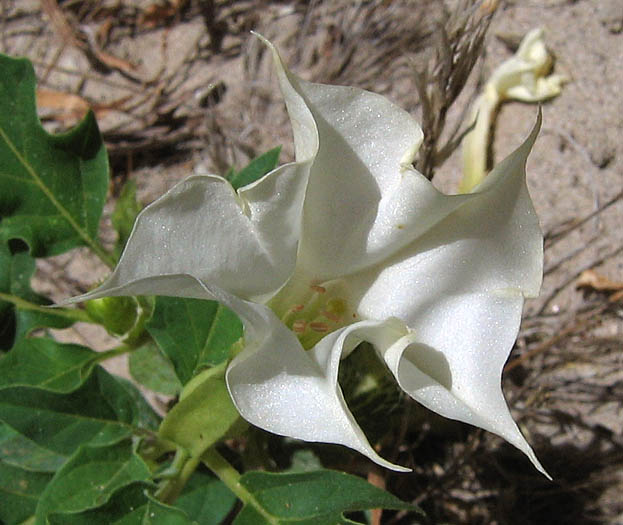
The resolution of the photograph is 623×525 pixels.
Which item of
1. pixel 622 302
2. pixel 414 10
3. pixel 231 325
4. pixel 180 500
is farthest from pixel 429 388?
pixel 414 10

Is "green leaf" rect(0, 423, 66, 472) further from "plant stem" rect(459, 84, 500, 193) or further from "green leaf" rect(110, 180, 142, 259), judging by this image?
"plant stem" rect(459, 84, 500, 193)

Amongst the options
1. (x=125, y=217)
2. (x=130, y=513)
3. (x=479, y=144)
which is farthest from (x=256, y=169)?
(x=479, y=144)

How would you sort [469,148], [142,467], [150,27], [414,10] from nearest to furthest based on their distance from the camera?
[142,467], [469,148], [414,10], [150,27]

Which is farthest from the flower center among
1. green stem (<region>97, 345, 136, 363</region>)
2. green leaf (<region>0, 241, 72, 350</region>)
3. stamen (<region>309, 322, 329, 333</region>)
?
green leaf (<region>0, 241, 72, 350</region>)

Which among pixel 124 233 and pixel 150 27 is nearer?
pixel 124 233

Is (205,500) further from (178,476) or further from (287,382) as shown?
(287,382)

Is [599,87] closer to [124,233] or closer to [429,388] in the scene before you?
[124,233]

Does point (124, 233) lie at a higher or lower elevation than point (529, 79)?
lower
